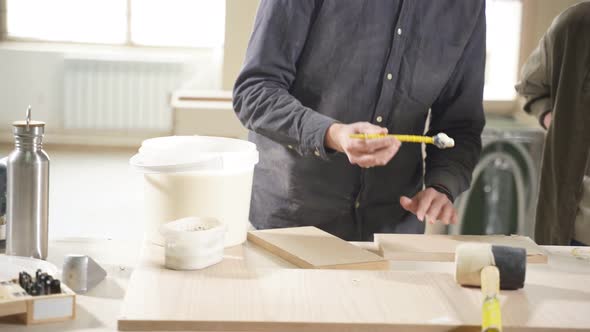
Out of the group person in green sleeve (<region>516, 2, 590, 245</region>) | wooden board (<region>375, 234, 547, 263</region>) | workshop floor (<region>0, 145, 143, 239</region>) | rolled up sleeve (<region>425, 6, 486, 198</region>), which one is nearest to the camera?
wooden board (<region>375, 234, 547, 263</region>)

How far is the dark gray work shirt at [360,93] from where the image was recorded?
5.91 feet

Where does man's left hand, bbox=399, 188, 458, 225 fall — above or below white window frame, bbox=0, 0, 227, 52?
below

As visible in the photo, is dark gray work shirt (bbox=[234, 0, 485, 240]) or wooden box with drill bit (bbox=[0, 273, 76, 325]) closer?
wooden box with drill bit (bbox=[0, 273, 76, 325])

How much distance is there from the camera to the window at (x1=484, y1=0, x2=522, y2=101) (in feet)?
17.4

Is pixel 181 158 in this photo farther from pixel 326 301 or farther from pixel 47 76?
pixel 47 76

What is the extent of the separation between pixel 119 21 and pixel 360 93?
→ 20.3 ft

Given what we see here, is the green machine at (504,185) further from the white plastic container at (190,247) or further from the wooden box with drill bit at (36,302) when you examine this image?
the wooden box with drill bit at (36,302)

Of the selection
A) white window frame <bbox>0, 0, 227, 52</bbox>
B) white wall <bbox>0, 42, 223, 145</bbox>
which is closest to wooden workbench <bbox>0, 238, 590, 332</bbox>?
white wall <bbox>0, 42, 223, 145</bbox>

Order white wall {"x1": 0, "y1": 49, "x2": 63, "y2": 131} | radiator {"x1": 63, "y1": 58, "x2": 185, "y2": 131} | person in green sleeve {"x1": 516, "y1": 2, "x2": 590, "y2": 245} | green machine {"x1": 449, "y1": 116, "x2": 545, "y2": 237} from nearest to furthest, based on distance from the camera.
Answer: person in green sleeve {"x1": 516, "y1": 2, "x2": 590, "y2": 245} → green machine {"x1": 449, "y1": 116, "x2": 545, "y2": 237} → white wall {"x1": 0, "y1": 49, "x2": 63, "y2": 131} → radiator {"x1": 63, "y1": 58, "x2": 185, "y2": 131}

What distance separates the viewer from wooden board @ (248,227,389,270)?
4.80 feet

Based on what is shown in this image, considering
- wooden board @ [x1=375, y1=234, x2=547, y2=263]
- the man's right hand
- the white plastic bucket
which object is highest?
the man's right hand

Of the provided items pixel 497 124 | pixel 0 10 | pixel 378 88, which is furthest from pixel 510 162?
pixel 0 10

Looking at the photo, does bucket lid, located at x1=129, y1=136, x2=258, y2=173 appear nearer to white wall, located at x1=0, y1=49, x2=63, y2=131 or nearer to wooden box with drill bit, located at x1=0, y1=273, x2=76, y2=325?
wooden box with drill bit, located at x1=0, y1=273, x2=76, y2=325

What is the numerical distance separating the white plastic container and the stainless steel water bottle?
0.79ft
